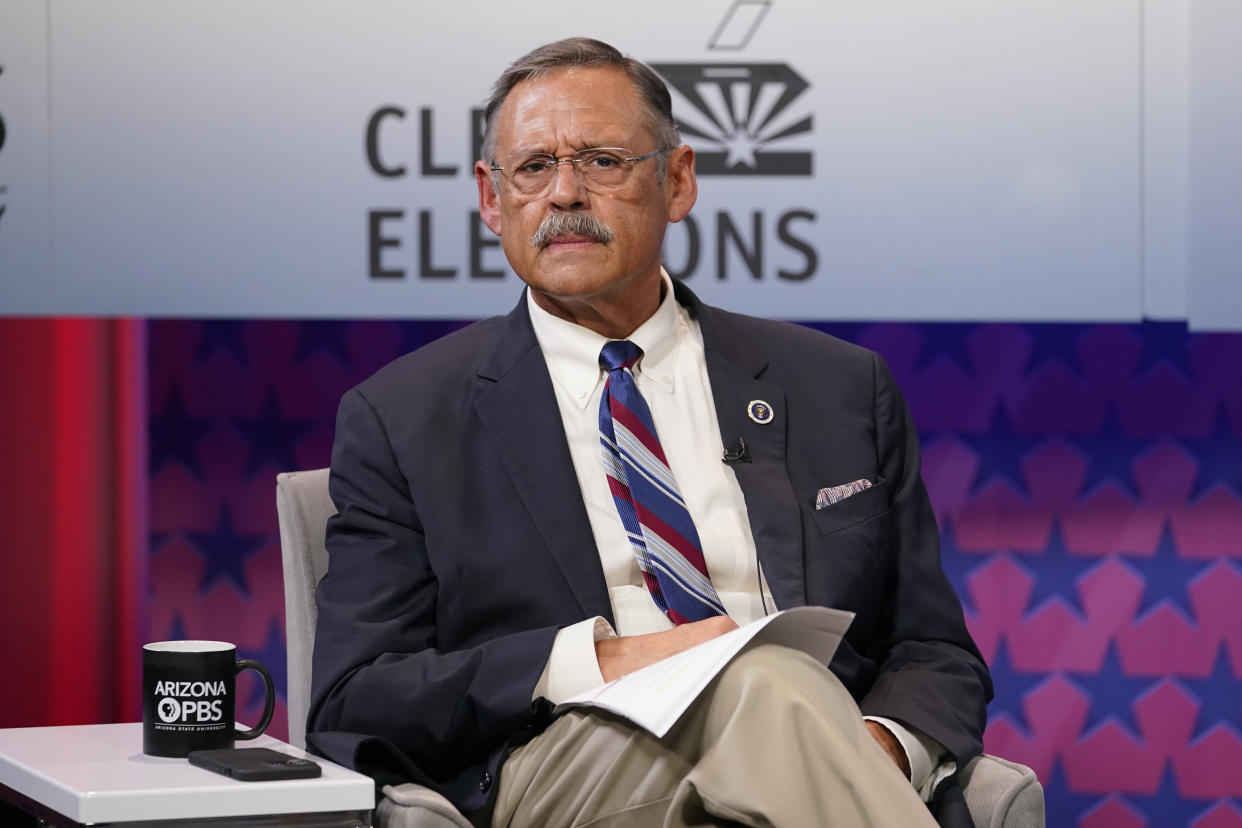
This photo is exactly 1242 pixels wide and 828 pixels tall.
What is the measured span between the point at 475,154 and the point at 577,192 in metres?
0.87

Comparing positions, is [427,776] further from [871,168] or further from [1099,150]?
[1099,150]

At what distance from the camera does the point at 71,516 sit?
11.9ft

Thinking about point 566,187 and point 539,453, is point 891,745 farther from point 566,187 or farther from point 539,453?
point 566,187

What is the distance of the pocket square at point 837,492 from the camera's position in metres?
2.50

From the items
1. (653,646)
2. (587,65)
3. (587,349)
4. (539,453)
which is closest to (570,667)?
(653,646)

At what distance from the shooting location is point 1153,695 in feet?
12.3

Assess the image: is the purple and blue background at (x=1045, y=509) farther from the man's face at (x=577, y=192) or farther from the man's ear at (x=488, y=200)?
the man's face at (x=577, y=192)

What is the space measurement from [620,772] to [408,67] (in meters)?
1.84

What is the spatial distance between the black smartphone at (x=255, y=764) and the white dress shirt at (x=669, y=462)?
1.61ft

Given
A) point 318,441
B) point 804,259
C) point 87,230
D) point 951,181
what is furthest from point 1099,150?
point 87,230

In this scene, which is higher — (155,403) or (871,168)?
(871,168)

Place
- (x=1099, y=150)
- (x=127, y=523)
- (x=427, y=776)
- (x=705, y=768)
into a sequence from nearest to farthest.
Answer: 1. (x=705, y=768)
2. (x=427, y=776)
3. (x=1099, y=150)
4. (x=127, y=523)

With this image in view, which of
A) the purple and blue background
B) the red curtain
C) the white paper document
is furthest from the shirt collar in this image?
the red curtain

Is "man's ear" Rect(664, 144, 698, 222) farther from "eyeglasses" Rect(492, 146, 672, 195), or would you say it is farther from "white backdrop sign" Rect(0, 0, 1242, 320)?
"white backdrop sign" Rect(0, 0, 1242, 320)
